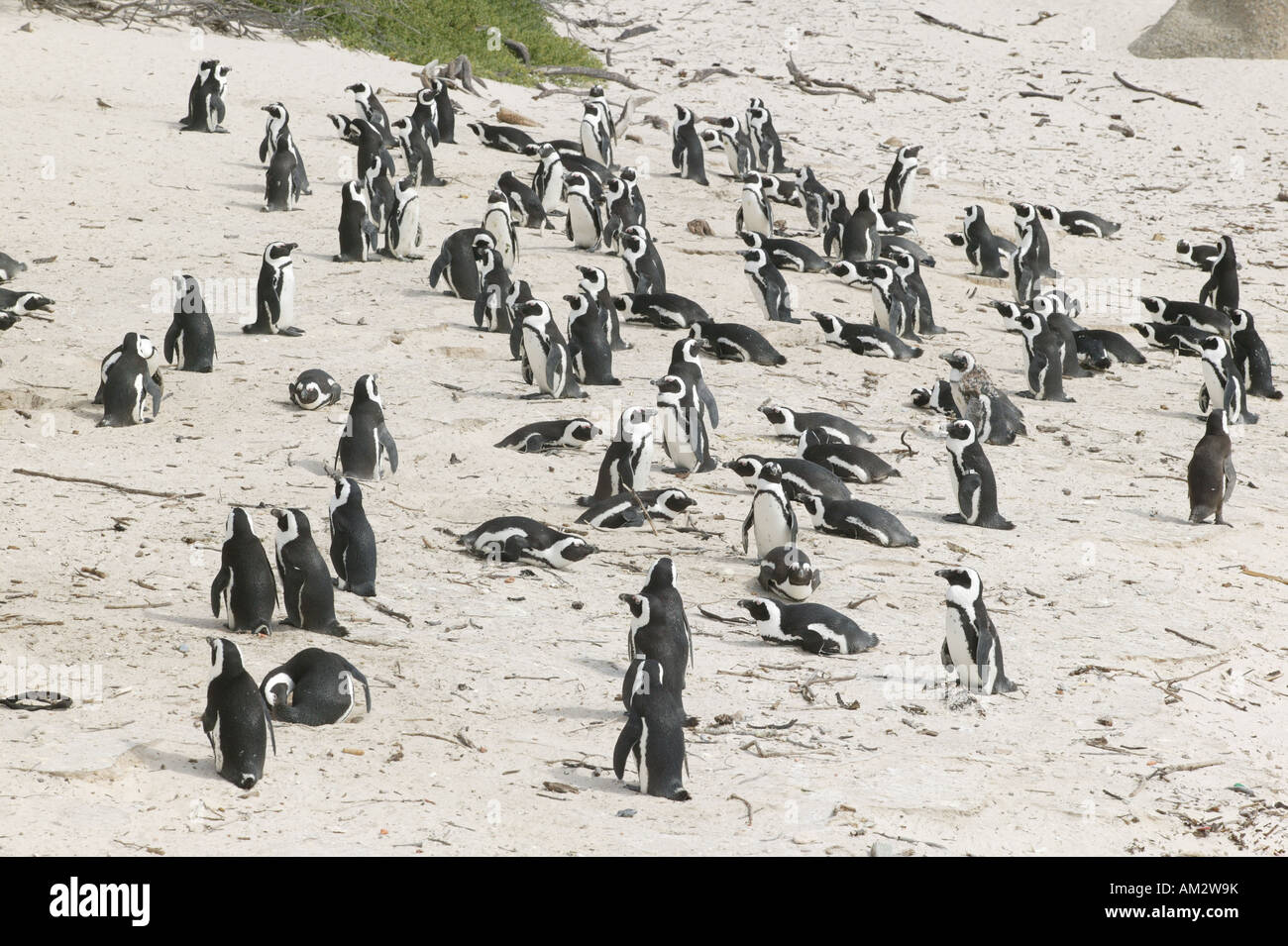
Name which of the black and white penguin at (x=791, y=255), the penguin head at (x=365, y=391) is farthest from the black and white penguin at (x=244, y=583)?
the black and white penguin at (x=791, y=255)

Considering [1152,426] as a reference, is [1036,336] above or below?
above

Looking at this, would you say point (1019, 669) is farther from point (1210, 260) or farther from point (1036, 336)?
point (1210, 260)

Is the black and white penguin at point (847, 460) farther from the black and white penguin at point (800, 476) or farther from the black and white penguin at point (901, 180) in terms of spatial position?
the black and white penguin at point (901, 180)

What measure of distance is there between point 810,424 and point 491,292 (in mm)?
2868

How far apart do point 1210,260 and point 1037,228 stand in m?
2.32

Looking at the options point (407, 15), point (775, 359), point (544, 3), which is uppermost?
point (544, 3)

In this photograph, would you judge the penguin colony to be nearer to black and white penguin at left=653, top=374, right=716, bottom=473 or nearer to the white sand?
black and white penguin at left=653, top=374, right=716, bottom=473

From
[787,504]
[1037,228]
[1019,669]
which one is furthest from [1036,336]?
[1019,669]

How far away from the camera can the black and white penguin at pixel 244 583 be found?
5.87 m

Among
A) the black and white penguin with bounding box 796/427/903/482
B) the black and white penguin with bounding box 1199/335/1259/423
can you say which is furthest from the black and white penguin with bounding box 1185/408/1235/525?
the black and white penguin with bounding box 1199/335/1259/423

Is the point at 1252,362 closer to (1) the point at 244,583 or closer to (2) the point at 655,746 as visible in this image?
(2) the point at 655,746

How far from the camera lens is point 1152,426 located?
10414mm

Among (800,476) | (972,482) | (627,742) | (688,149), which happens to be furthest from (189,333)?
(688,149)

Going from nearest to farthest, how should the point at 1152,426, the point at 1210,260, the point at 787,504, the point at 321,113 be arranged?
the point at 787,504 → the point at 1152,426 → the point at 1210,260 → the point at 321,113
